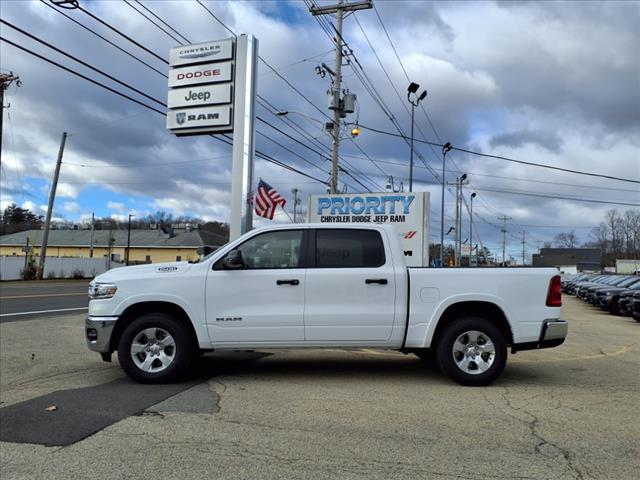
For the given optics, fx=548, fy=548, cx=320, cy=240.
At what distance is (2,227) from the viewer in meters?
110

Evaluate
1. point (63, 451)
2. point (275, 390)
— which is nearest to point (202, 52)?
point (275, 390)

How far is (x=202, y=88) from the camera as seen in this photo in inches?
555

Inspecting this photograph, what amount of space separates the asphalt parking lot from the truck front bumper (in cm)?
49

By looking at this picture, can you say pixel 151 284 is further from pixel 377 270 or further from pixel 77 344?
pixel 77 344

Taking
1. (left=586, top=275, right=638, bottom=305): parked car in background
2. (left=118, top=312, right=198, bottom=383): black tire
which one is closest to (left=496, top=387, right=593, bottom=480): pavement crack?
(left=118, top=312, right=198, bottom=383): black tire

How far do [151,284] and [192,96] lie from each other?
8826 mm

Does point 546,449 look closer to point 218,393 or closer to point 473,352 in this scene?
point 473,352

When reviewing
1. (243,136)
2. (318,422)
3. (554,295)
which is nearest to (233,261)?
(318,422)

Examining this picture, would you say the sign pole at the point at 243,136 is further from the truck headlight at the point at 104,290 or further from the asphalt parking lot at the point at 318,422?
→ the truck headlight at the point at 104,290

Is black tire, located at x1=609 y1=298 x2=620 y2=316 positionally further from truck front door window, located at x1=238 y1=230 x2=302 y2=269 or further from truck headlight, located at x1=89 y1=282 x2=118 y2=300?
truck headlight, located at x1=89 y1=282 x2=118 y2=300

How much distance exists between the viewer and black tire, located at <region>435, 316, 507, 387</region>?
6.56m

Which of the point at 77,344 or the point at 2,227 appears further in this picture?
the point at 2,227

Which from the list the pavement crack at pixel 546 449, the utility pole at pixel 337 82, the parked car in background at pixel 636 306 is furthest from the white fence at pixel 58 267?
the pavement crack at pixel 546 449

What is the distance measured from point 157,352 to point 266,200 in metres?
9.07
